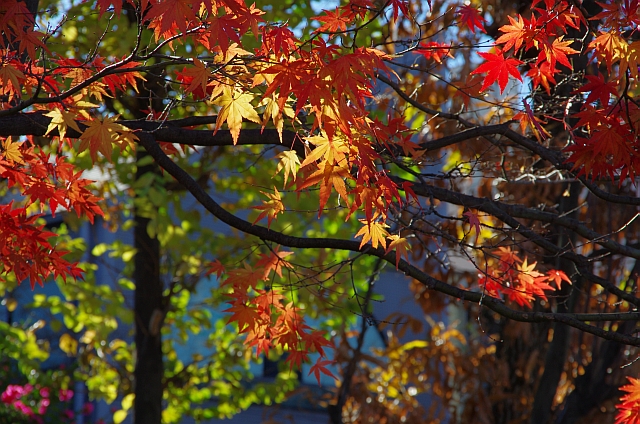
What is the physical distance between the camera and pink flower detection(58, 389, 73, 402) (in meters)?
10.5

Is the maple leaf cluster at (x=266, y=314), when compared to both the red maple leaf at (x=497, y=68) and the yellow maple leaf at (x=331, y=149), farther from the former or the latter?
the red maple leaf at (x=497, y=68)

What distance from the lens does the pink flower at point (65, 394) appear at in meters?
10.5

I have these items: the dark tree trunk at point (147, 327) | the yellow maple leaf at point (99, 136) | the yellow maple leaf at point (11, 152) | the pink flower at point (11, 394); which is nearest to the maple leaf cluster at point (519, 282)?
the yellow maple leaf at point (99, 136)

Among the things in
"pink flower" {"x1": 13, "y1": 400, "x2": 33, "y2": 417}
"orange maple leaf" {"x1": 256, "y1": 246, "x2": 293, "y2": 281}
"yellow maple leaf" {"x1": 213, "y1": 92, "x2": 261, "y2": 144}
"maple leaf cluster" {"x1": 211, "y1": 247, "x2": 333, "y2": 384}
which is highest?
"pink flower" {"x1": 13, "y1": 400, "x2": 33, "y2": 417}

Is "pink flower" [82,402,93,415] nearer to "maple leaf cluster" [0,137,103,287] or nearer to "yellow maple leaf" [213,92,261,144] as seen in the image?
"maple leaf cluster" [0,137,103,287]

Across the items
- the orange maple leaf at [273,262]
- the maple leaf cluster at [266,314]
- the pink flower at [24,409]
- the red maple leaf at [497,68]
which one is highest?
the pink flower at [24,409]

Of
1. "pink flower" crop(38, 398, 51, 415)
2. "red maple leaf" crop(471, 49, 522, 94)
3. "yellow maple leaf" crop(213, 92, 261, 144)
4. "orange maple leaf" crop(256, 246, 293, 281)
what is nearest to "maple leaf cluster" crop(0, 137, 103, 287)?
"orange maple leaf" crop(256, 246, 293, 281)

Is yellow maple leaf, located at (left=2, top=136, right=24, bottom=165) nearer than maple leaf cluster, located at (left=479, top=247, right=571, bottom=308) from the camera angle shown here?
Yes

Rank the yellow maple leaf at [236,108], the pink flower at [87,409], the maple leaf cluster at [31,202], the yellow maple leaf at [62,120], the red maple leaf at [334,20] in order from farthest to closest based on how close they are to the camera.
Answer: the pink flower at [87,409] < the maple leaf cluster at [31,202] < the red maple leaf at [334,20] < the yellow maple leaf at [236,108] < the yellow maple leaf at [62,120]

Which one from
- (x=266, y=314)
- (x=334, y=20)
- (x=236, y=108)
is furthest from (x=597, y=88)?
(x=266, y=314)

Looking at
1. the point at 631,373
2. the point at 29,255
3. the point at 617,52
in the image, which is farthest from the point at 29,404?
the point at 617,52

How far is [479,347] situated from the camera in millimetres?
7340

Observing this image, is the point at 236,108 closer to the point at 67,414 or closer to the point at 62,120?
the point at 62,120

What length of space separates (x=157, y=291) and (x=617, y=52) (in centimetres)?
542
